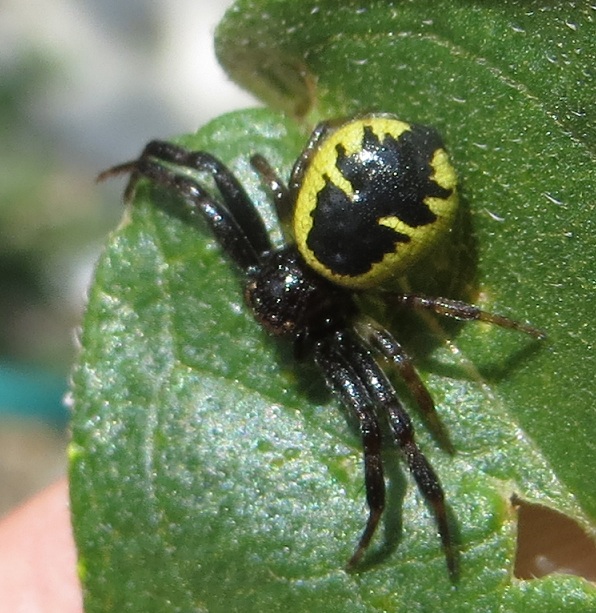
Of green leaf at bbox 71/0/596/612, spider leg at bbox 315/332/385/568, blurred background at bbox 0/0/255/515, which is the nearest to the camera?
green leaf at bbox 71/0/596/612

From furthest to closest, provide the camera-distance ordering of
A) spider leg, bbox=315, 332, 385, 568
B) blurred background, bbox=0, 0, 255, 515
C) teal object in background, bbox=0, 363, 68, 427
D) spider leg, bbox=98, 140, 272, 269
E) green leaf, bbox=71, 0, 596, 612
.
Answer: blurred background, bbox=0, 0, 255, 515
teal object in background, bbox=0, 363, 68, 427
spider leg, bbox=98, 140, 272, 269
spider leg, bbox=315, 332, 385, 568
green leaf, bbox=71, 0, 596, 612

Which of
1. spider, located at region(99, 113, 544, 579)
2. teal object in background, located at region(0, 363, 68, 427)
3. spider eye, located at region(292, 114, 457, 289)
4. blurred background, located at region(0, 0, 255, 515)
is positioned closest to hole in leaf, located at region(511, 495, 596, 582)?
spider, located at region(99, 113, 544, 579)

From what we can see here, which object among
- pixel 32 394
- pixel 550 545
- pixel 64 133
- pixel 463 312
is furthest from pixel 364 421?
pixel 64 133

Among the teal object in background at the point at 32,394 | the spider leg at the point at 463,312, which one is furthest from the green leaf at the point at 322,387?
the teal object in background at the point at 32,394

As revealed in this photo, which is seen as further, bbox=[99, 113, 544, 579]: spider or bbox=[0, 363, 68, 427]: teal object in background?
bbox=[0, 363, 68, 427]: teal object in background

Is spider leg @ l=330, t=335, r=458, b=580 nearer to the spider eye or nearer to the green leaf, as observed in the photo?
the green leaf

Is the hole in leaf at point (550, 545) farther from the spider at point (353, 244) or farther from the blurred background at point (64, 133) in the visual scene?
the blurred background at point (64, 133)
